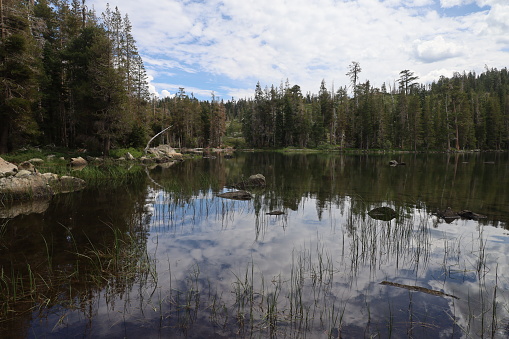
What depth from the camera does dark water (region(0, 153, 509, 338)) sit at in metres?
4.98

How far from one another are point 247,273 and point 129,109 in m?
36.2

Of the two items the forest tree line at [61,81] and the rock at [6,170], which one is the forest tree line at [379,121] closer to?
the forest tree line at [61,81]

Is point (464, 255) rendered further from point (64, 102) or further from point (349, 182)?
point (64, 102)

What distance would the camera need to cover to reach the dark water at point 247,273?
4.98 meters

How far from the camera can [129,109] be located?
37375 mm

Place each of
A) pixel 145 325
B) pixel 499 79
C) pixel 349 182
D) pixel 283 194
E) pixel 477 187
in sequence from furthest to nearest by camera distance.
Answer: pixel 499 79
pixel 349 182
pixel 477 187
pixel 283 194
pixel 145 325

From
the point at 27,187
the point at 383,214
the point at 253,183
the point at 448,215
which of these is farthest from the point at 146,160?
the point at 448,215

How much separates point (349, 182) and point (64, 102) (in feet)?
132

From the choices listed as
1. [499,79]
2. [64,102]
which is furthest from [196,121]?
[499,79]

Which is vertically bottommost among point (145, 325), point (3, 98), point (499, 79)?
point (145, 325)

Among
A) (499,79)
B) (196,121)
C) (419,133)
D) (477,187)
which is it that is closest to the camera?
(477,187)

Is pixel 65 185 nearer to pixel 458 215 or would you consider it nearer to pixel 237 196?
pixel 237 196

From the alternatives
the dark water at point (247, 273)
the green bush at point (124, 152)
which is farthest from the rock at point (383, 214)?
the green bush at point (124, 152)

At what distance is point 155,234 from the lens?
10.1 m
